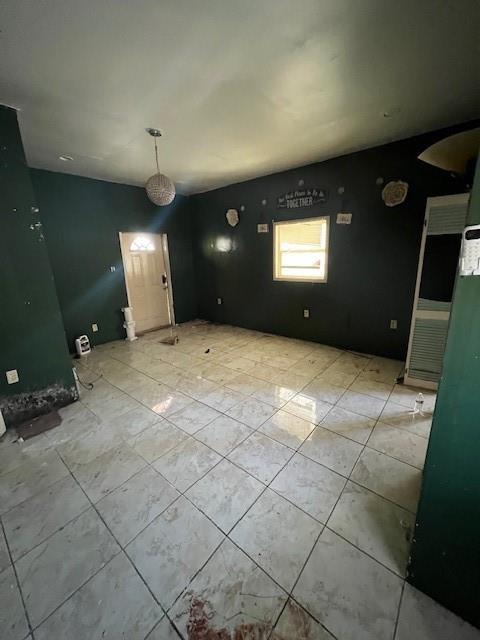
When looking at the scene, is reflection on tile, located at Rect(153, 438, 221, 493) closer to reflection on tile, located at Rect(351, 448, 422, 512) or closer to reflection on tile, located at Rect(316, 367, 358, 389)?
reflection on tile, located at Rect(351, 448, 422, 512)

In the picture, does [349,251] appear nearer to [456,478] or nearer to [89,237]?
[456,478]

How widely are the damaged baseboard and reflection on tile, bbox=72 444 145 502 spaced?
40.7 inches

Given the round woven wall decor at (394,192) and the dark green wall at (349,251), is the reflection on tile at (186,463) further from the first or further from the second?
the round woven wall decor at (394,192)

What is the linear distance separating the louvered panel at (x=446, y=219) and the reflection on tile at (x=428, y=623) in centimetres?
264

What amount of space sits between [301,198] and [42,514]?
4.30 meters

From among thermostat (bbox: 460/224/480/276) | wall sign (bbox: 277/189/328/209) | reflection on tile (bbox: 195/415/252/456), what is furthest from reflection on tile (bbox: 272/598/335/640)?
wall sign (bbox: 277/189/328/209)

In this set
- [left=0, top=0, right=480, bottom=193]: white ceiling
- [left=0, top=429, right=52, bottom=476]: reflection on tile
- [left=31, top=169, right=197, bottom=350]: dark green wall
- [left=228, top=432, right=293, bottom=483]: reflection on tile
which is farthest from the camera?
[left=31, top=169, right=197, bottom=350]: dark green wall

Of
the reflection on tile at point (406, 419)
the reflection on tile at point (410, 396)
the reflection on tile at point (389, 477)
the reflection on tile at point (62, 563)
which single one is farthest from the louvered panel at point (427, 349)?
the reflection on tile at point (62, 563)

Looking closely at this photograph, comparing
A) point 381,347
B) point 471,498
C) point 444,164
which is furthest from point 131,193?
point 471,498

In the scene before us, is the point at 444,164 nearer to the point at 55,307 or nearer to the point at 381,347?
the point at 381,347

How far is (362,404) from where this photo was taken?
247 cm

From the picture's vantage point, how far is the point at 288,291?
4250 mm

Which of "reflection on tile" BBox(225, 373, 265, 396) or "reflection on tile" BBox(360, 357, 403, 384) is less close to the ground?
"reflection on tile" BBox(360, 357, 403, 384)

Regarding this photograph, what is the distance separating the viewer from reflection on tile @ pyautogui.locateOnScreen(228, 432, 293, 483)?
5.72 ft
